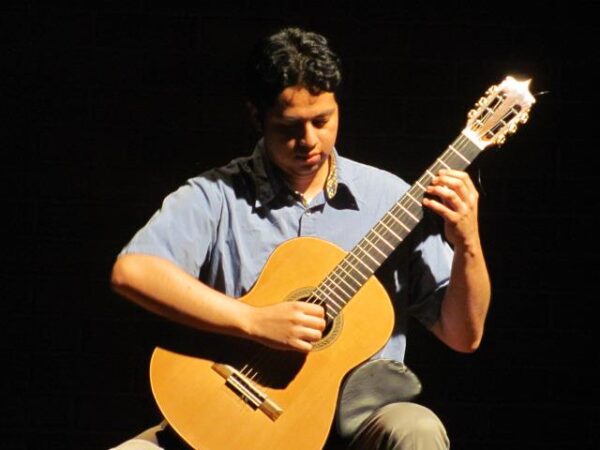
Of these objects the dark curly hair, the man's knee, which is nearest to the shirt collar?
the dark curly hair

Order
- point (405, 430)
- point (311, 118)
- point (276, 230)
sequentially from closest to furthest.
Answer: point (405, 430) → point (311, 118) → point (276, 230)

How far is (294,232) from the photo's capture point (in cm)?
267

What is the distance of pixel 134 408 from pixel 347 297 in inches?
47.5

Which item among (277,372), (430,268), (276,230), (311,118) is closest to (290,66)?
(311,118)

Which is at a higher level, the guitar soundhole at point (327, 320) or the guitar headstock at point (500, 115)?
the guitar headstock at point (500, 115)

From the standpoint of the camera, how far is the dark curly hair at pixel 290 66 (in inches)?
100

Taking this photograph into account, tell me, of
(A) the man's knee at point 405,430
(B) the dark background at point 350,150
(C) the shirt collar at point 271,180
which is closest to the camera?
(A) the man's knee at point 405,430

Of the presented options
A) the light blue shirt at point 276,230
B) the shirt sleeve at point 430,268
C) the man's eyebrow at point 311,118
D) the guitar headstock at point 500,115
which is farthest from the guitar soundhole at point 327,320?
the guitar headstock at point 500,115

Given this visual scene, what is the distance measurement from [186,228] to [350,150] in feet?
2.88

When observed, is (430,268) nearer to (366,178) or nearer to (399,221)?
(399,221)

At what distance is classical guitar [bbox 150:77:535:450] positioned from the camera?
2436 millimetres

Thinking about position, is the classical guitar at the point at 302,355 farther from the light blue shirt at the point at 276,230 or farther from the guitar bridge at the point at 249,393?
the light blue shirt at the point at 276,230

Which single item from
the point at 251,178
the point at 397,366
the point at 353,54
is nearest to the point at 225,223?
the point at 251,178

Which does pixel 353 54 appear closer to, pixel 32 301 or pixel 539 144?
pixel 539 144
